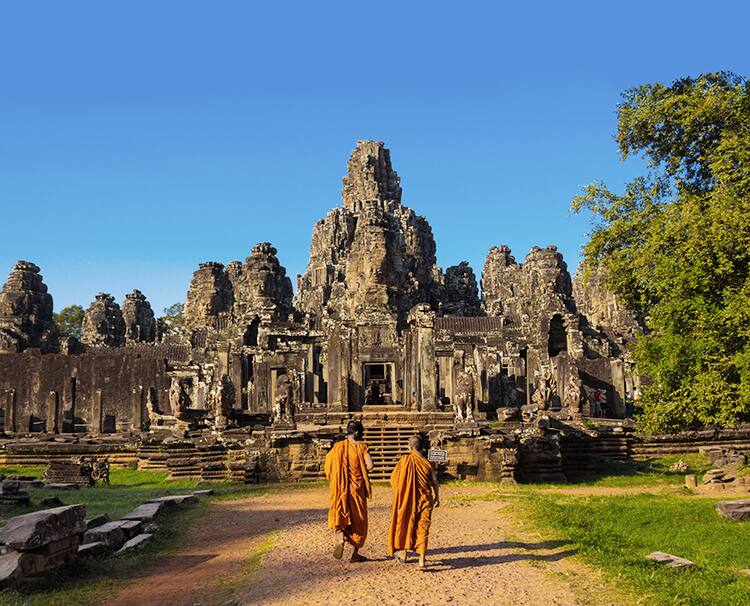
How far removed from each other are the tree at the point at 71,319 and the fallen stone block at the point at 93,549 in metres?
63.8

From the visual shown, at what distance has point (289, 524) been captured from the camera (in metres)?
10.1

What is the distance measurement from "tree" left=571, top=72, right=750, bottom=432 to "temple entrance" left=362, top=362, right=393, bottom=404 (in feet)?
40.5

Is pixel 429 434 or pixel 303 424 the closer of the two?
pixel 429 434

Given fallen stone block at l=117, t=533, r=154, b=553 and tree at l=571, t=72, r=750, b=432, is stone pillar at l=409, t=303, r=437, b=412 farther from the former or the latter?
fallen stone block at l=117, t=533, r=154, b=553

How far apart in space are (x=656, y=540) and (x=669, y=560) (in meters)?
1.71

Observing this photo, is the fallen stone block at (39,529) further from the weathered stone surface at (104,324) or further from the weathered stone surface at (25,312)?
the weathered stone surface at (104,324)

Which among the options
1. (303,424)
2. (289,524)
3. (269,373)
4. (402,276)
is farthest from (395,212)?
(289,524)

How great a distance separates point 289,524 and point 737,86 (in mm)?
10965

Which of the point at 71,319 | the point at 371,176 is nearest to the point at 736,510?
the point at 371,176

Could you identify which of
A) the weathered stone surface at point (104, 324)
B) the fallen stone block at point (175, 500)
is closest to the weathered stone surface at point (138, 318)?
the weathered stone surface at point (104, 324)

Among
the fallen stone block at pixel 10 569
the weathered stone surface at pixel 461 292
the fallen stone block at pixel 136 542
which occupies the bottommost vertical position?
the fallen stone block at pixel 136 542

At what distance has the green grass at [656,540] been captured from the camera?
20.4 ft

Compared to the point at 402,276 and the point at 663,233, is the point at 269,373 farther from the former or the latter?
the point at 663,233

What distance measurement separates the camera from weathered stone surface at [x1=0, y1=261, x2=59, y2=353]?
3694cm
